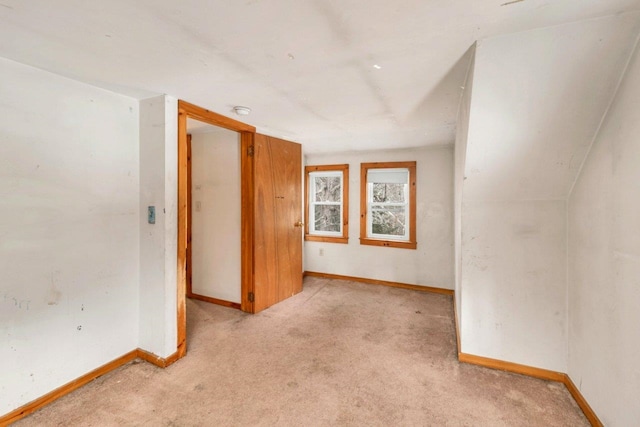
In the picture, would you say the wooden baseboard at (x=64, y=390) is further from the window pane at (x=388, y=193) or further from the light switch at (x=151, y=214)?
the window pane at (x=388, y=193)

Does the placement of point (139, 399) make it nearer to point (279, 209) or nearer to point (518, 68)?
point (279, 209)

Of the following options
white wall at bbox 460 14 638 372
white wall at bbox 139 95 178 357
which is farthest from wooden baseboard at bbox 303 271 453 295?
white wall at bbox 139 95 178 357

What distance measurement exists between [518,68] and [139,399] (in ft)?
9.66

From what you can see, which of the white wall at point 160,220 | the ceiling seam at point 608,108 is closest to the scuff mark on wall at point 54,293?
the white wall at point 160,220

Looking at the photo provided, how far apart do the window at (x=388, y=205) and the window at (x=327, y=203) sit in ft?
0.94

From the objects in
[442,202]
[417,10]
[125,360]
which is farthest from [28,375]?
[442,202]

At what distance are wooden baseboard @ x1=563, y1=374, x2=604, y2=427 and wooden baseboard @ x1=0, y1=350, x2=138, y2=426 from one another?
313 cm

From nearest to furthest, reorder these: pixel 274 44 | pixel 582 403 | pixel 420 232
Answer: pixel 274 44 < pixel 582 403 < pixel 420 232

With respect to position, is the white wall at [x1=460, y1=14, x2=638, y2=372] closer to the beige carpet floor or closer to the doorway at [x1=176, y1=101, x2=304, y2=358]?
the beige carpet floor

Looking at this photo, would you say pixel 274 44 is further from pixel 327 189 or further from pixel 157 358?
pixel 327 189

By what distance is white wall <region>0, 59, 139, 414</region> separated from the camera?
5.42 feet

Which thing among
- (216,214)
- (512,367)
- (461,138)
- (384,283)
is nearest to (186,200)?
(216,214)

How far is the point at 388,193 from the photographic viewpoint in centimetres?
446

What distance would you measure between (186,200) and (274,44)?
4.83ft
